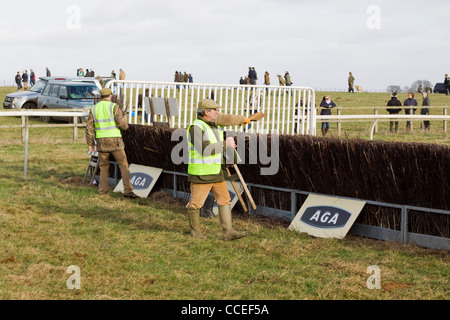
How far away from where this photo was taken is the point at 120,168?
11711 mm

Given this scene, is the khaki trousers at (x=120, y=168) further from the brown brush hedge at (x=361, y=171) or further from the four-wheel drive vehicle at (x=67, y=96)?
the four-wheel drive vehicle at (x=67, y=96)

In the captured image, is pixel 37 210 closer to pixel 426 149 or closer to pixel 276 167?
pixel 276 167

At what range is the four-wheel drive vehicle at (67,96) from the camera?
26.5 meters

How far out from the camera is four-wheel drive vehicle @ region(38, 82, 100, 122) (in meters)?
26.5

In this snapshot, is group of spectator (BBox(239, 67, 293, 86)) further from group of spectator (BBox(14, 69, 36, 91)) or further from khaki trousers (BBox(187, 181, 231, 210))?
khaki trousers (BBox(187, 181, 231, 210))

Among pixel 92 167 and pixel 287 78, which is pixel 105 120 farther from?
pixel 287 78

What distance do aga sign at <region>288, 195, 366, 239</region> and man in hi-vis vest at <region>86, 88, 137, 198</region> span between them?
3428mm

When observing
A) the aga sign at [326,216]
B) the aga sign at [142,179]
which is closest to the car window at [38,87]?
the aga sign at [142,179]

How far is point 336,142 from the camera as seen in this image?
9188mm

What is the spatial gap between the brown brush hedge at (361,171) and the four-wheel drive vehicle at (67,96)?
17231 millimetres

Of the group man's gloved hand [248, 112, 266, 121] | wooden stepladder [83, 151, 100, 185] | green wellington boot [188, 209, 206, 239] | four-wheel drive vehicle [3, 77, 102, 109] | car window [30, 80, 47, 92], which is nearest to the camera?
man's gloved hand [248, 112, 266, 121]

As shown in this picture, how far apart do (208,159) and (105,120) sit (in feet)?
12.1

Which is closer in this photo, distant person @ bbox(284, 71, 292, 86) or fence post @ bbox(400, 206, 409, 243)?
fence post @ bbox(400, 206, 409, 243)

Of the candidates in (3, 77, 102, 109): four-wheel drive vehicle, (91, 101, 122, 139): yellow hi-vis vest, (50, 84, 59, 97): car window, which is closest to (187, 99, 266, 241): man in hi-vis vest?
(91, 101, 122, 139): yellow hi-vis vest
